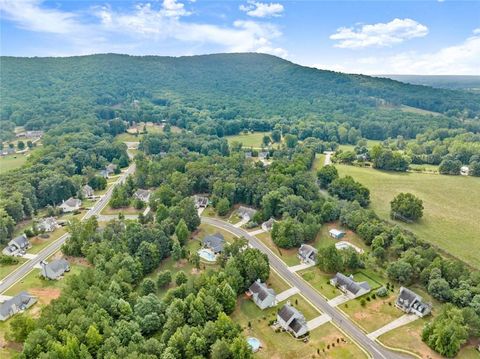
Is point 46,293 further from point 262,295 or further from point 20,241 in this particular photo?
point 262,295

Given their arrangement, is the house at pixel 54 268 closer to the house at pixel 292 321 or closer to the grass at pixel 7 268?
the grass at pixel 7 268

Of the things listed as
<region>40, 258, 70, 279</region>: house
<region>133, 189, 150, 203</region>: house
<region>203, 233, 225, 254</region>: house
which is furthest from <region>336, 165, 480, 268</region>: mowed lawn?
<region>40, 258, 70, 279</region>: house

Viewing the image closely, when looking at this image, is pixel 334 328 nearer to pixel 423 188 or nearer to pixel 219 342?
pixel 219 342

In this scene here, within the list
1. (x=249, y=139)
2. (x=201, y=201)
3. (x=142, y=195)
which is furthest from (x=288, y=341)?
(x=249, y=139)

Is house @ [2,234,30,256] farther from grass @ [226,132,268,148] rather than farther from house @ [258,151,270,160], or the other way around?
grass @ [226,132,268,148]

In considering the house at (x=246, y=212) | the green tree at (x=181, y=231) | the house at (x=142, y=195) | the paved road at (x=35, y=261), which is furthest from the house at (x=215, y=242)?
the paved road at (x=35, y=261)

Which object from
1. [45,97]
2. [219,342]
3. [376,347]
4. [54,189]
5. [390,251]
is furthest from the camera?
[45,97]

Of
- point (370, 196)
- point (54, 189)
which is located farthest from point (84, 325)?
point (370, 196)

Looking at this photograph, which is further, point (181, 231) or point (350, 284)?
point (181, 231)
